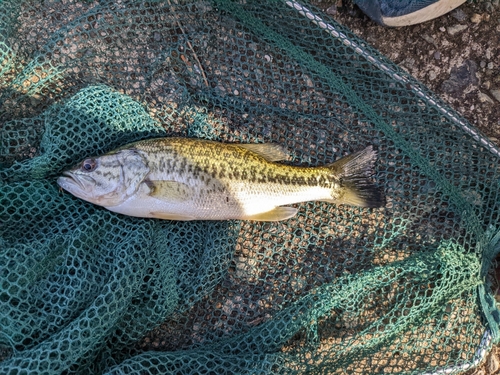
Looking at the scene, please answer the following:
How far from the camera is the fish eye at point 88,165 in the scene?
119 inches

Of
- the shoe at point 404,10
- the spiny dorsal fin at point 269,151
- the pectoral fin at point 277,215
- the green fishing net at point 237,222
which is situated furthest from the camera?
the shoe at point 404,10

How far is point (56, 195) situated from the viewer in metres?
3.12

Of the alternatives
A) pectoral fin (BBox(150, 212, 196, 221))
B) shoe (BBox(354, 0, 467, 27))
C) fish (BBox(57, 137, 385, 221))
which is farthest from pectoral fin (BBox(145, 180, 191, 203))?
shoe (BBox(354, 0, 467, 27))

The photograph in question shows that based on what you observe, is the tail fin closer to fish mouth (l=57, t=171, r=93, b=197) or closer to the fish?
the fish

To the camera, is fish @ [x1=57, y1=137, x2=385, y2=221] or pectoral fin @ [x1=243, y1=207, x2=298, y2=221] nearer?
fish @ [x1=57, y1=137, x2=385, y2=221]

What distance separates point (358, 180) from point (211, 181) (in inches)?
44.3

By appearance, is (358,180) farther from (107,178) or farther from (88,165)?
(88,165)

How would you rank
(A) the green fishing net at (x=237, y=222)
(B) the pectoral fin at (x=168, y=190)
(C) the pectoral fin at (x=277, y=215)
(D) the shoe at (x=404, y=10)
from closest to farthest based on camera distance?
1. (A) the green fishing net at (x=237, y=222)
2. (B) the pectoral fin at (x=168, y=190)
3. (C) the pectoral fin at (x=277, y=215)
4. (D) the shoe at (x=404, y=10)

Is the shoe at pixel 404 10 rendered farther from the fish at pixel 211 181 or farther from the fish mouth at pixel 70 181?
the fish mouth at pixel 70 181

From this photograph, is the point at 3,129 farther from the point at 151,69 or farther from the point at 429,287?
the point at 429,287

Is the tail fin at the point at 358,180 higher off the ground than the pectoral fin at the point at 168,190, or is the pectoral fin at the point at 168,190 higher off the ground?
the tail fin at the point at 358,180

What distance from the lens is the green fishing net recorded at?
296cm

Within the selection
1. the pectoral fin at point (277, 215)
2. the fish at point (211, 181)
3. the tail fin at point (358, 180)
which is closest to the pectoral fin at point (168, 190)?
the fish at point (211, 181)

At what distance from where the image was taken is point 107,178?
304cm
